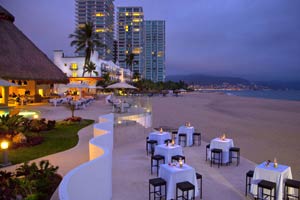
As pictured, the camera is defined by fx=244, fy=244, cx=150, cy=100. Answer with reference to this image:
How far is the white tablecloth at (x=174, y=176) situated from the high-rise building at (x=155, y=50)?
157 metres

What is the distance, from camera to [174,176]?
516cm

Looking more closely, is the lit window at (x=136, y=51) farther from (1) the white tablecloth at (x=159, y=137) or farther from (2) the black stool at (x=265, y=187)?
(2) the black stool at (x=265, y=187)

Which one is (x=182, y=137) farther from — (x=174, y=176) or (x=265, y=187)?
(x=265, y=187)

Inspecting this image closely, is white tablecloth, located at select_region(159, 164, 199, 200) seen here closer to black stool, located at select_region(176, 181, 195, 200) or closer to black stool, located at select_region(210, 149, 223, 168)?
black stool, located at select_region(176, 181, 195, 200)

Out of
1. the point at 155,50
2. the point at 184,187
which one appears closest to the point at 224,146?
the point at 184,187

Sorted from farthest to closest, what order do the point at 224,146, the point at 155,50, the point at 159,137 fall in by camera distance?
the point at 155,50 → the point at 159,137 → the point at 224,146

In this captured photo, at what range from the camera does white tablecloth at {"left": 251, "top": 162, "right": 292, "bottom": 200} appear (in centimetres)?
514

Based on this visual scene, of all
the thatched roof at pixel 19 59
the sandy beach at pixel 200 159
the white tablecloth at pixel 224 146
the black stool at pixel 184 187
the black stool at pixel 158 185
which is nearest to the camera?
the black stool at pixel 184 187

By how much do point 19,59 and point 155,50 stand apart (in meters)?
152

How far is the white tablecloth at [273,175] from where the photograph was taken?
514cm

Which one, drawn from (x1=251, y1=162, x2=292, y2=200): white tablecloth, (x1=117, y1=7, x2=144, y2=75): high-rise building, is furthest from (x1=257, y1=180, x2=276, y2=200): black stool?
(x1=117, y1=7, x2=144, y2=75): high-rise building

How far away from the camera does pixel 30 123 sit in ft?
40.1

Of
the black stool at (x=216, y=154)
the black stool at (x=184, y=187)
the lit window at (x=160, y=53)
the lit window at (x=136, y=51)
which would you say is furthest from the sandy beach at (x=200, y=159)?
the lit window at (x=160, y=53)

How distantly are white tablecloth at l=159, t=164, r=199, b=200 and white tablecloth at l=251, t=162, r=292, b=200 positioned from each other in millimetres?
1344
